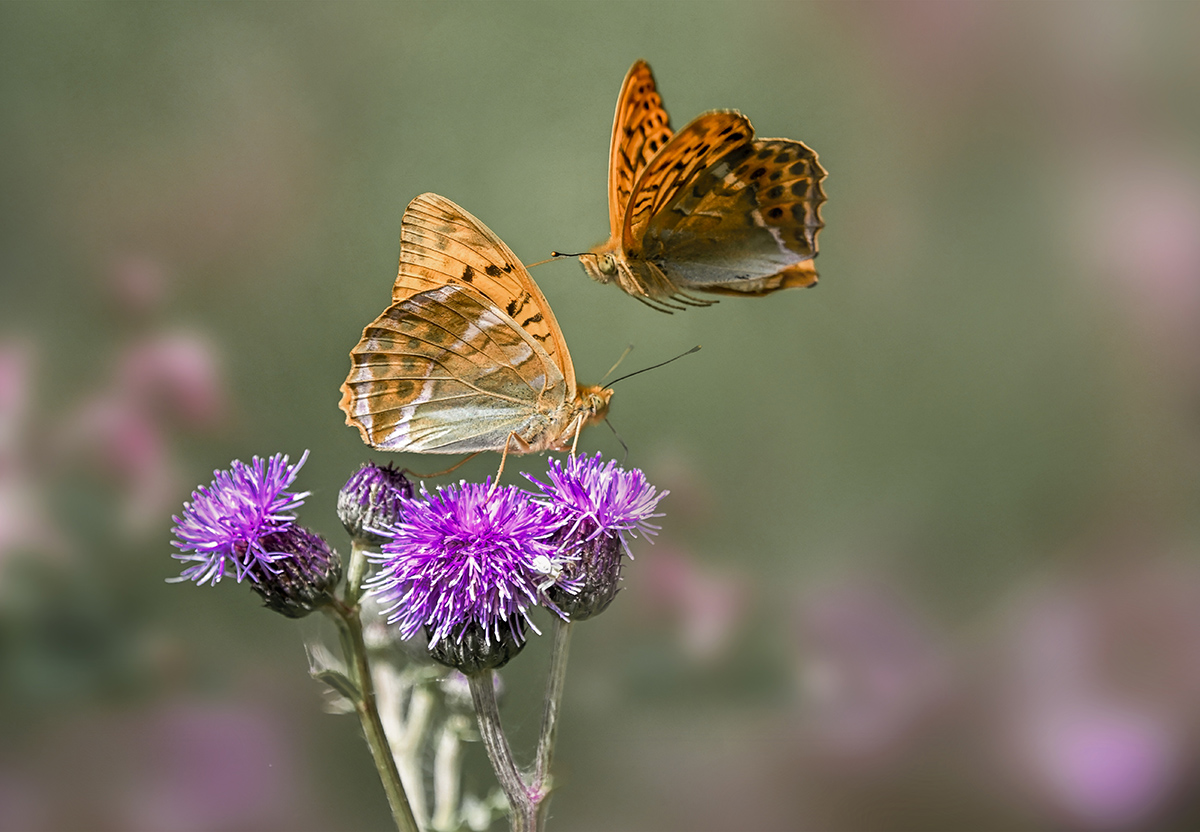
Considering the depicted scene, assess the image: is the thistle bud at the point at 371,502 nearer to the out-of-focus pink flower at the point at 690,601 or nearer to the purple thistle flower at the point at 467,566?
the purple thistle flower at the point at 467,566

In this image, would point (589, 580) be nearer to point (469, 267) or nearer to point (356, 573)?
point (356, 573)

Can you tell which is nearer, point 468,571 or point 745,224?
point 468,571

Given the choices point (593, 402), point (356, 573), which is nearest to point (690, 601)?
point (593, 402)

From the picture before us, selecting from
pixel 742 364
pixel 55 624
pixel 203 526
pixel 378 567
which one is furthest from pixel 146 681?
pixel 742 364

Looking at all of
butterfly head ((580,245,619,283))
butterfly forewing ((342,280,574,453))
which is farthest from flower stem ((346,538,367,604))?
butterfly head ((580,245,619,283))

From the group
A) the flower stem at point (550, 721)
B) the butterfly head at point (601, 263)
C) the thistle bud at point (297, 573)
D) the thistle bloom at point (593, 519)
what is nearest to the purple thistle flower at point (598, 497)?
the thistle bloom at point (593, 519)

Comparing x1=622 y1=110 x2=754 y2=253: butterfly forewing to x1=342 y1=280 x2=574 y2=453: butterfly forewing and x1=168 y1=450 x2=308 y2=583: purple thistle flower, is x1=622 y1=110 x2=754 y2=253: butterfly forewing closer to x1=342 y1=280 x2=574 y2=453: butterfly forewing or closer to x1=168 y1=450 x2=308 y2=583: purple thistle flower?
x1=342 y1=280 x2=574 y2=453: butterfly forewing
